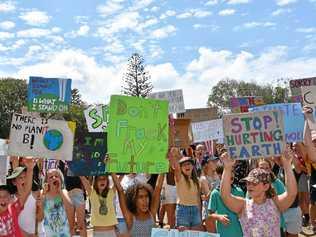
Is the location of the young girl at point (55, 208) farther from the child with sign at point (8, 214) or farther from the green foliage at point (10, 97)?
the green foliage at point (10, 97)

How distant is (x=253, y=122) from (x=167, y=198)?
3.60 meters

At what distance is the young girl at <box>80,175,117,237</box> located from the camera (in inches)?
264

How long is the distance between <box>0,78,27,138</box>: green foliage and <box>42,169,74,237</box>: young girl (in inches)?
2307

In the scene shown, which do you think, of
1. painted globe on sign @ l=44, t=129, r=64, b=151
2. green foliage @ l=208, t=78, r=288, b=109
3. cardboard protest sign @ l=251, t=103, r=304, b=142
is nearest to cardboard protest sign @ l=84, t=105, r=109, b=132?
cardboard protest sign @ l=251, t=103, r=304, b=142

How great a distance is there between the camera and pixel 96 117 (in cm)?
1155

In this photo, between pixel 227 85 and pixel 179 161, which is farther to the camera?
pixel 227 85

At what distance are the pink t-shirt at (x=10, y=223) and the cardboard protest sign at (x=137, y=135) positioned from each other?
1.26m

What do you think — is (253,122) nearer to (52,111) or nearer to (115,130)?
(115,130)

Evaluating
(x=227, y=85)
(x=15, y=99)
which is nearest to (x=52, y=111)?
(x=15, y=99)

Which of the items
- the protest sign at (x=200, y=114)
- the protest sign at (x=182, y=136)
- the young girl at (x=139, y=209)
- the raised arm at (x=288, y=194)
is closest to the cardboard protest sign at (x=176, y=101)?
the protest sign at (x=182, y=136)

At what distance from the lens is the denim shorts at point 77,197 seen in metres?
7.46

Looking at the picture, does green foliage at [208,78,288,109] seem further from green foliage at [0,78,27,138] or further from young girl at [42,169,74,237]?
young girl at [42,169,74,237]

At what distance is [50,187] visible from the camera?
20.6 ft

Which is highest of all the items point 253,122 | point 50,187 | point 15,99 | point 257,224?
point 15,99
